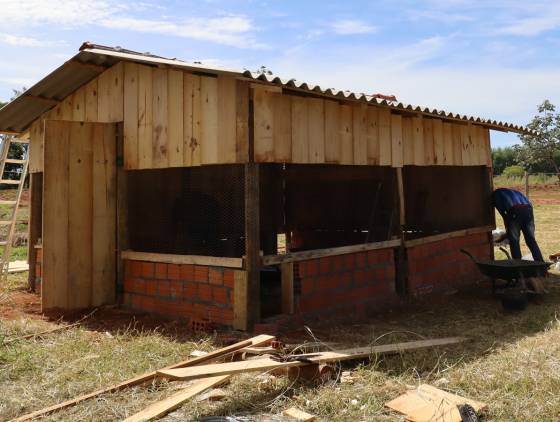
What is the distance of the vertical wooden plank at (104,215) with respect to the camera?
22.3ft

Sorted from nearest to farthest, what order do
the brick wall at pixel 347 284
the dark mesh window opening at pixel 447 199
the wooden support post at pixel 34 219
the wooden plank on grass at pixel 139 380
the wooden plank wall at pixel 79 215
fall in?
the wooden plank on grass at pixel 139 380 < the brick wall at pixel 347 284 < the wooden plank wall at pixel 79 215 < the wooden support post at pixel 34 219 < the dark mesh window opening at pixel 447 199

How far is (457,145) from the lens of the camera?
29.9 ft

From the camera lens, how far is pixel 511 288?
7574mm

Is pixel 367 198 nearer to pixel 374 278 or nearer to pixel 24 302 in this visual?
pixel 374 278

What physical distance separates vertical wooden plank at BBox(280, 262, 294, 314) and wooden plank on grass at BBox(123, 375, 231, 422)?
1991 mm

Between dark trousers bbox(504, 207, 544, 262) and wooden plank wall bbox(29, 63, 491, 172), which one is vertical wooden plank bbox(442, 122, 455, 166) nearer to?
wooden plank wall bbox(29, 63, 491, 172)

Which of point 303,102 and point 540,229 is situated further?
point 540,229

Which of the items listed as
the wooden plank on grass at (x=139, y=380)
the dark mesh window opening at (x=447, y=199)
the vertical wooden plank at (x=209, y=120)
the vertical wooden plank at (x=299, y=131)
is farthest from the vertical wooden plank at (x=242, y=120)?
the dark mesh window opening at (x=447, y=199)

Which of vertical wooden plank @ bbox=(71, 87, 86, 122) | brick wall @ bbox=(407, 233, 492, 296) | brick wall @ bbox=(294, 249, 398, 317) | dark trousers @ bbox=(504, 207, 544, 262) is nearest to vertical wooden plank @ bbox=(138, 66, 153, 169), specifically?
vertical wooden plank @ bbox=(71, 87, 86, 122)

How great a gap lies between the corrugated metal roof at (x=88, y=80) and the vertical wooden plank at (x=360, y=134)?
0.33m

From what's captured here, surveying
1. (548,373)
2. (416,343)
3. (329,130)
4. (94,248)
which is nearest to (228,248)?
(94,248)

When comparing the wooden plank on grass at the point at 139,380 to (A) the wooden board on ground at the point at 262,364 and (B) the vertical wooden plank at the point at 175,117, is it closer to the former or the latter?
(A) the wooden board on ground at the point at 262,364

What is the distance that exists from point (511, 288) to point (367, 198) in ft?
8.99

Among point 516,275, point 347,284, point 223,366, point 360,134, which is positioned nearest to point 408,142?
point 360,134
